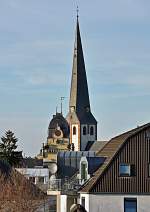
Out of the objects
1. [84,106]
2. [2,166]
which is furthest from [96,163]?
[84,106]

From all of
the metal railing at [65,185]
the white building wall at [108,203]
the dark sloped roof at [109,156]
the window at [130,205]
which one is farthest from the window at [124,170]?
the metal railing at [65,185]

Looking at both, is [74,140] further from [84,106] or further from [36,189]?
[36,189]

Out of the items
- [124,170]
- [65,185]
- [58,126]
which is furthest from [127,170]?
[58,126]

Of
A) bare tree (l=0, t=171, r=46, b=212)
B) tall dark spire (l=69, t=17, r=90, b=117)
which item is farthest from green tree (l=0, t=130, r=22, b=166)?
tall dark spire (l=69, t=17, r=90, b=117)

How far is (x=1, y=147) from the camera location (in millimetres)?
88500

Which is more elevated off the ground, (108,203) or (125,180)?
(125,180)

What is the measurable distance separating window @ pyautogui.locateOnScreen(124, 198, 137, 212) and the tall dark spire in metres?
136

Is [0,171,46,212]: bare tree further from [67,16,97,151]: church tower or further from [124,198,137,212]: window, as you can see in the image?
[67,16,97,151]: church tower

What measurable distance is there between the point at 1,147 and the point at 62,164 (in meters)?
32.0

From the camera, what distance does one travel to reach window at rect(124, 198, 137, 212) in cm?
3728

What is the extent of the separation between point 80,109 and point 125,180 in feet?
451

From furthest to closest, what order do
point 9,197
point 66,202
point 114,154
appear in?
point 9,197 < point 66,202 < point 114,154

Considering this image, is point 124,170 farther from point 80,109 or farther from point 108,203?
point 80,109

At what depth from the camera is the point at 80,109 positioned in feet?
575
